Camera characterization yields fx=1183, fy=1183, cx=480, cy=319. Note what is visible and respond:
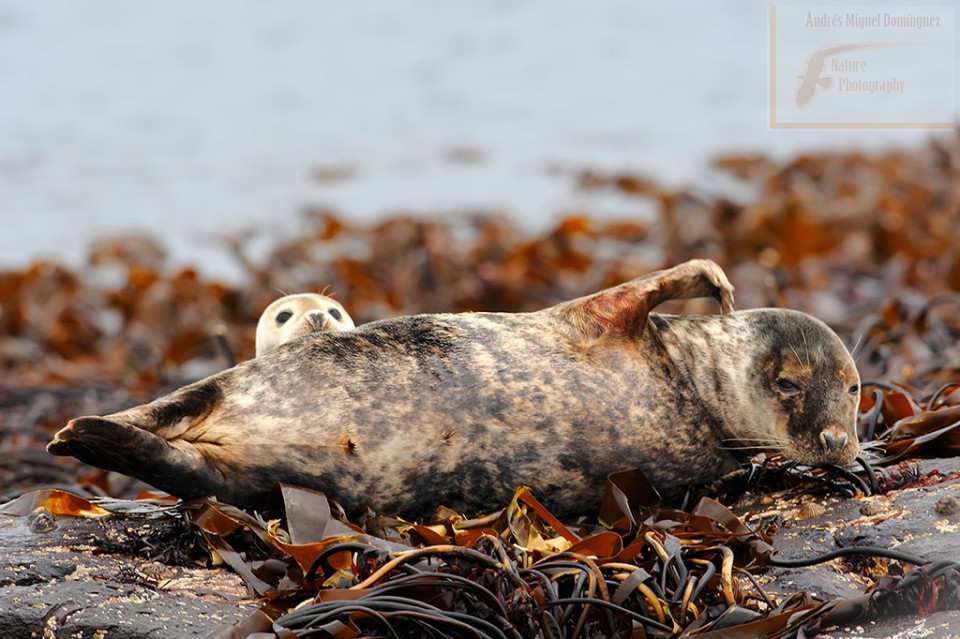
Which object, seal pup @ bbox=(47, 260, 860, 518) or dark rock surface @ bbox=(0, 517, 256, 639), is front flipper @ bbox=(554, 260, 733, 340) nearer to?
seal pup @ bbox=(47, 260, 860, 518)

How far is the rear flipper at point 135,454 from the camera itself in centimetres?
295

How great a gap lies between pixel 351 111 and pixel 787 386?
13321 millimetres

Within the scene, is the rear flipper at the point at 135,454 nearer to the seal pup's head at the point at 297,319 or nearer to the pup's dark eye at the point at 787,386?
the seal pup's head at the point at 297,319

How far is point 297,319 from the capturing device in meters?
4.17

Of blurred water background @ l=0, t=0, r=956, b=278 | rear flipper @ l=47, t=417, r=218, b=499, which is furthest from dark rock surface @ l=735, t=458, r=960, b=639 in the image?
→ blurred water background @ l=0, t=0, r=956, b=278

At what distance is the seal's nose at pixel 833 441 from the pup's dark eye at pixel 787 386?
0.53 feet

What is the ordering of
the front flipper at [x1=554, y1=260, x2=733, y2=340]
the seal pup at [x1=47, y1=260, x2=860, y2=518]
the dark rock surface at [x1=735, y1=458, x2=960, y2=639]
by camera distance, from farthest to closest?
the front flipper at [x1=554, y1=260, x2=733, y2=340] → the seal pup at [x1=47, y1=260, x2=860, y2=518] → the dark rock surface at [x1=735, y1=458, x2=960, y2=639]

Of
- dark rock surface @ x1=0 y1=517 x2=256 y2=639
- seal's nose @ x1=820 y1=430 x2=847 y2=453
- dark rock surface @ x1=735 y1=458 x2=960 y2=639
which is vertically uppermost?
seal's nose @ x1=820 y1=430 x2=847 y2=453

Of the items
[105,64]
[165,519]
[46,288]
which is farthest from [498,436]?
[105,64]

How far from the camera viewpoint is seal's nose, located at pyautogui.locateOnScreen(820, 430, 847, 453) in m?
3.40

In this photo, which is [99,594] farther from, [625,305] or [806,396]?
[806,396]

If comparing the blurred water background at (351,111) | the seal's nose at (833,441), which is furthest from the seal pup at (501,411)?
the blurred water background at (351,111)

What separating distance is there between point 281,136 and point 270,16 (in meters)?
4.31

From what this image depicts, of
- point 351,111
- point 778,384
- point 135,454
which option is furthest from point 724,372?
point 351,111
